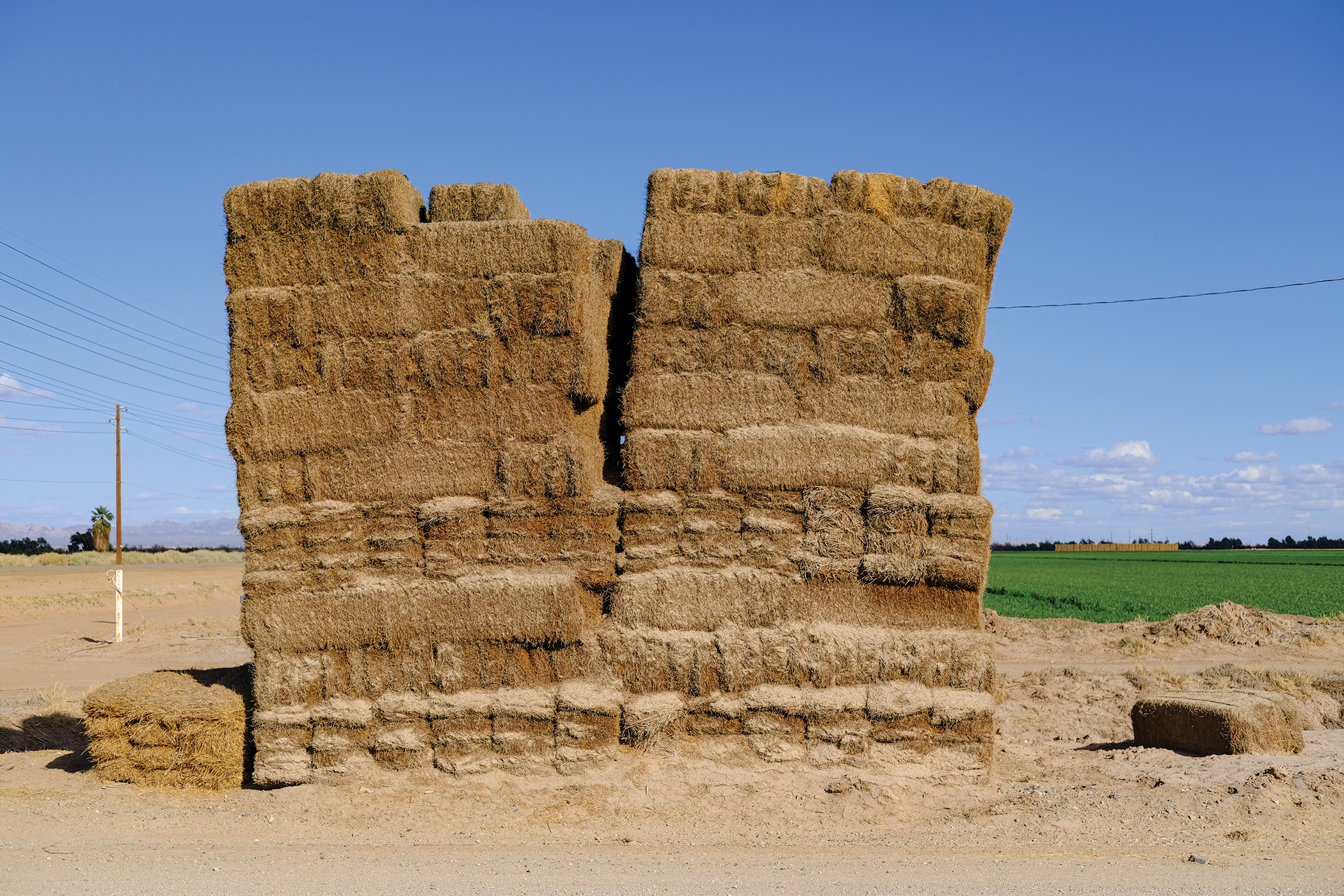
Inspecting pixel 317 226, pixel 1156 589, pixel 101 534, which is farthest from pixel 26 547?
pixel 317 226

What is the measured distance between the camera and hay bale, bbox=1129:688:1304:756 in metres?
6.20

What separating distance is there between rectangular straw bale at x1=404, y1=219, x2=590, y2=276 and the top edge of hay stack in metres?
0.01

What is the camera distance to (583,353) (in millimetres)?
5457

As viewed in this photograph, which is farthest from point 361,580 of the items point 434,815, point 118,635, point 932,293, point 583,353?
point 118,635

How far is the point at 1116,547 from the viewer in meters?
87.4

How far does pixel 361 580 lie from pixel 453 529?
1.97ft

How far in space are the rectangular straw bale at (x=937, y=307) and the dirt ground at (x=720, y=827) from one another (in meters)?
2.41

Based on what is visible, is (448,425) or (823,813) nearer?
(823,813)

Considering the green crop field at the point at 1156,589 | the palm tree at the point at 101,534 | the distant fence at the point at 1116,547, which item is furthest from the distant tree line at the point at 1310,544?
the palm tree at the point at 101,534

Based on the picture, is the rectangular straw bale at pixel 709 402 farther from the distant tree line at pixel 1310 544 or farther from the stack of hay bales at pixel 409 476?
the distant tree line at pixel 1310 544

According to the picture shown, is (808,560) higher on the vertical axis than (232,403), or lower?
lower

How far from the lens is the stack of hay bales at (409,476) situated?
5430 millimetres

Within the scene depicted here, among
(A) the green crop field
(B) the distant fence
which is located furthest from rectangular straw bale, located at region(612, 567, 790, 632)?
(B) the distant fence

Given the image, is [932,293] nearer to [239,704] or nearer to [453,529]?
[453,529]
